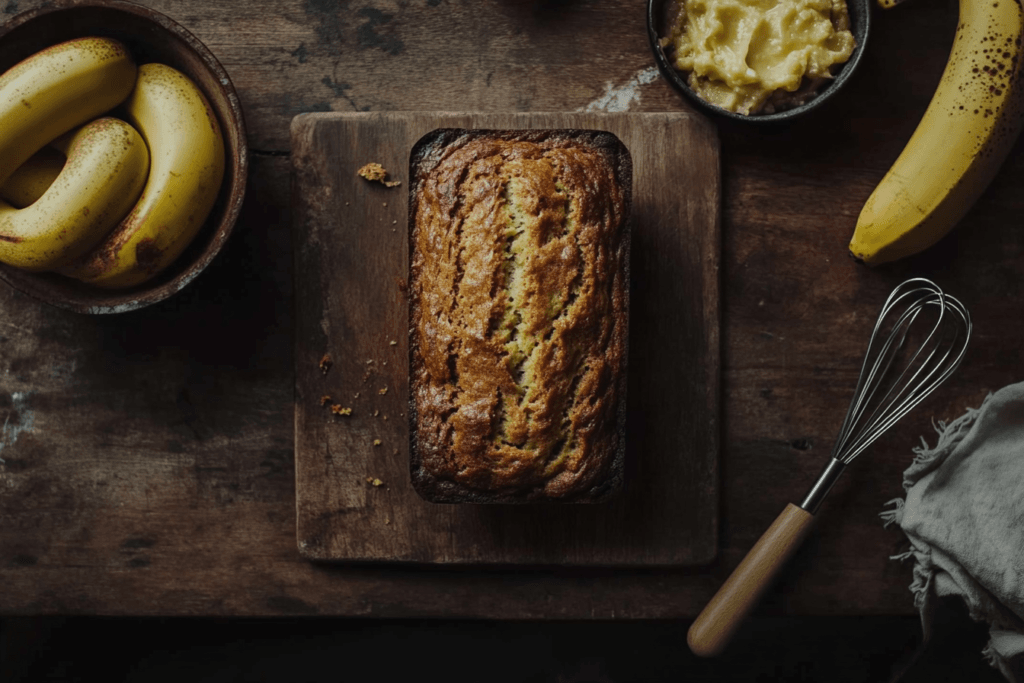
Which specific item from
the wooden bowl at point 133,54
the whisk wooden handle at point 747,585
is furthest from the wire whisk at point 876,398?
the wooden bowl at point 133,54

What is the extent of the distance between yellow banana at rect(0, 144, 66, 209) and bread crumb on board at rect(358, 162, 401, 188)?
2.30 feet

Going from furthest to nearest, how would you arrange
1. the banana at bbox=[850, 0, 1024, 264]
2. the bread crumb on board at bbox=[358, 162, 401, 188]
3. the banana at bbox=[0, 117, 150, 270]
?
Answer: 1. the bread crumb on board at bbox=[358, 162, 401, 188]
2. the banana at bbox=[850, 0, 1024, 264]
3. the banana at bbox=[0, 117, 150, 270]

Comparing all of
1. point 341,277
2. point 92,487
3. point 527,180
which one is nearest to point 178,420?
point 92,487

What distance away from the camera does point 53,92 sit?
5.08ft

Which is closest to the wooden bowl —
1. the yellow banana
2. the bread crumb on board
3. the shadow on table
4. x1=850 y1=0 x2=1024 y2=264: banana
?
the yellow banana

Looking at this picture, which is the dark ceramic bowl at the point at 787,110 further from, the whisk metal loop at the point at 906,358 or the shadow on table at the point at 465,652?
the shadow on table at the point at 465,652

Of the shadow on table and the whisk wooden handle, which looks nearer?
the whisk wooden handle

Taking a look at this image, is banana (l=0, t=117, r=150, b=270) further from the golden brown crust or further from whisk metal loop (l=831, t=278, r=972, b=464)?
whisk metal loop (l=831, t=278, r=972, b=464)

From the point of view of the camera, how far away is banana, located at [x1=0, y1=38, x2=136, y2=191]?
154 centimetres

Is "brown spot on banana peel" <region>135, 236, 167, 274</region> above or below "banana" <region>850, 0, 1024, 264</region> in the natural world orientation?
below

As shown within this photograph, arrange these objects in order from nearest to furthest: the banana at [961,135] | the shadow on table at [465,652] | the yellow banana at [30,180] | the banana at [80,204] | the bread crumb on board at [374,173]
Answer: the banana at [80,204], the yellow banana at [30,180], the banana at [961,135], the bread crumb on board at [374,173], the shadow on table at [465,652]

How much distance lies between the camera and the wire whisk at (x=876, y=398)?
1825 mm

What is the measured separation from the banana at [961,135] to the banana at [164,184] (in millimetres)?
1638

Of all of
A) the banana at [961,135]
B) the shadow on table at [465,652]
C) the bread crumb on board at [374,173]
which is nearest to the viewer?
the banana at [961,135]
